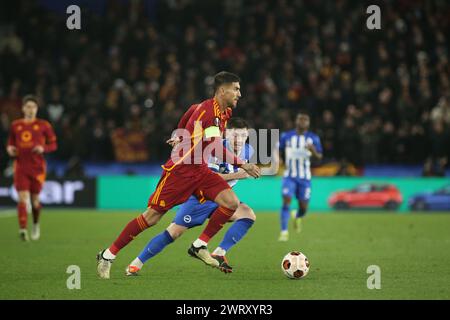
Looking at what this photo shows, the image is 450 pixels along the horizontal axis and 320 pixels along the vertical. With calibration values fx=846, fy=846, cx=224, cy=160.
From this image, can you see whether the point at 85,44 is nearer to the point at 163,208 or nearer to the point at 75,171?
the point at 75,171

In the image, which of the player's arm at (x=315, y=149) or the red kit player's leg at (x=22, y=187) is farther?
the player's arm at (x=315, y=149)

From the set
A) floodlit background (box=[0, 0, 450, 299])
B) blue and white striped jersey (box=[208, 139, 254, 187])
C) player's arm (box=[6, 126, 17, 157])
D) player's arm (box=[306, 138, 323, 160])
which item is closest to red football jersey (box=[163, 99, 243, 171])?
blue and white striped jersey (box=[208, 139, 254, 187])

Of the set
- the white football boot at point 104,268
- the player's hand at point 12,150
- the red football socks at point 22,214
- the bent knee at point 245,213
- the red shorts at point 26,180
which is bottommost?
the red football socks at point 22,214

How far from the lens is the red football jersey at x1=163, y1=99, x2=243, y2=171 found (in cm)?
833

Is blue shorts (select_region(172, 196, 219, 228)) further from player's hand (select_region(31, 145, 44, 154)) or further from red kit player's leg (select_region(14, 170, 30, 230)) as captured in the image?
red kit player's leg (select_region(14, 170, 30, 230))

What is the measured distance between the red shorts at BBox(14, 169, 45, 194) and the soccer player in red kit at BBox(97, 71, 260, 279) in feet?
17.2

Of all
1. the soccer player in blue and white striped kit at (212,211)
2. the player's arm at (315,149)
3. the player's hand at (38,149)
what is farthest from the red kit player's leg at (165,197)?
the player's arm at (315,149)

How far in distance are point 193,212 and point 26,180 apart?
16.7 feet

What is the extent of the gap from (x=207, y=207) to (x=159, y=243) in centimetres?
84

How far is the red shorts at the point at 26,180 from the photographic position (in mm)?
13445

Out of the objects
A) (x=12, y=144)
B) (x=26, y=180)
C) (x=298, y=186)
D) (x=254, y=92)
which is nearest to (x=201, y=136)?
(x=26, y=180)

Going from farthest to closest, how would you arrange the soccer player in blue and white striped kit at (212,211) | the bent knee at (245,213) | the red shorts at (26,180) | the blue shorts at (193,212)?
the red shorts at (26,180) < the bent knee at (245,213) < the blue shorts at (193,212) < the soccer player in blue and white striped kit at (212,211)

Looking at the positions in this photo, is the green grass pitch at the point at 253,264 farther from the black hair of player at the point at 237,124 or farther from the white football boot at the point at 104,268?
the black hair of player at the point at 237,124

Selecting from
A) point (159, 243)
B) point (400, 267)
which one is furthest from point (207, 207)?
point (400, 267)
